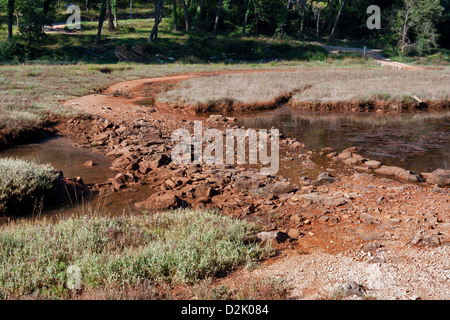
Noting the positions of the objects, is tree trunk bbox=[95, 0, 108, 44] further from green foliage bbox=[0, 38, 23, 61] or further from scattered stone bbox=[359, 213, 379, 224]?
scattered stone bbox=[359, 213, 379, 224]

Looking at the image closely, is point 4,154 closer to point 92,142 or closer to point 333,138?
point 92,142

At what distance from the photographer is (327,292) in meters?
3.89

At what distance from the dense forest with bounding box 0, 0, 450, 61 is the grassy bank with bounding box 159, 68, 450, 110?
71.5ft

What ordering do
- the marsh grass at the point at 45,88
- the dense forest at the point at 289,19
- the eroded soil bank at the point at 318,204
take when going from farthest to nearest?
the dense forest at the point at 289,19, the marsh grass at the point at 45,88, the eroded soil bank at the point at 318,204

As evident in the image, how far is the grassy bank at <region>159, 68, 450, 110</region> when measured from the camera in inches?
685

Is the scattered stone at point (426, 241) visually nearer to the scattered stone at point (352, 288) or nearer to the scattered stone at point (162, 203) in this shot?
the scattered stone at point (352, 288)

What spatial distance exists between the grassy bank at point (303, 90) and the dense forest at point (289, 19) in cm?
2180

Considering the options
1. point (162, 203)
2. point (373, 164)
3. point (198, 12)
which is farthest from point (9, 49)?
point (373, 164)

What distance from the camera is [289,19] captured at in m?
53.0

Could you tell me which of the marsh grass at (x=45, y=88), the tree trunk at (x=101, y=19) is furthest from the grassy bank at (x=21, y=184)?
the tree trunk at (x=101, y=19)

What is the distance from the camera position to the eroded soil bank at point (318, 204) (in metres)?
4.26

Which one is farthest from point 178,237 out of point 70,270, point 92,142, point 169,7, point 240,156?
point 169,7

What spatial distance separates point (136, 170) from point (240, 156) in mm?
2905

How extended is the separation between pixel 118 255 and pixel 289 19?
2132 inches
